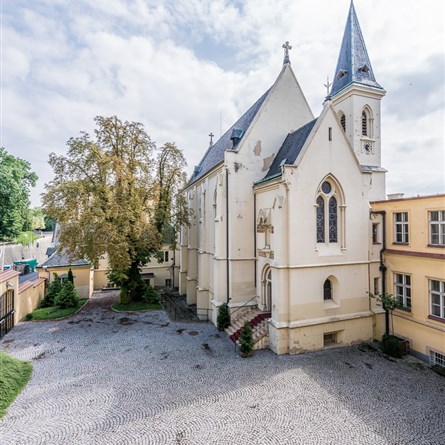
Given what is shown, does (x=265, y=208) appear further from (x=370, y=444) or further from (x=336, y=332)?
(x=370, y=444)

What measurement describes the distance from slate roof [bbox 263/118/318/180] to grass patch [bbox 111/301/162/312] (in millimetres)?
15122

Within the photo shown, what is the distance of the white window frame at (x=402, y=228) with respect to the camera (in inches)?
593

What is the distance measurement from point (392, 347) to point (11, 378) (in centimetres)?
1800

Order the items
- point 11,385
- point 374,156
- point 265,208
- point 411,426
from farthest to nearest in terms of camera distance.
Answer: point 374,156, point 265,208, point 11,385, point 411,426

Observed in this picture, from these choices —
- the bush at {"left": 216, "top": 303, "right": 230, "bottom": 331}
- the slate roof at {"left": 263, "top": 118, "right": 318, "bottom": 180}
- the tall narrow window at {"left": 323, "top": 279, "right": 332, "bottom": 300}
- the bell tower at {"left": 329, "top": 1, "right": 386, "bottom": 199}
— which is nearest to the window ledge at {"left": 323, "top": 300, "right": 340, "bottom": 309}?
the tall narrow window at {"left": 323, "top": 279, "right": 332, "bottom": 300}

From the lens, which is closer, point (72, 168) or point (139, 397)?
point (139, 397)

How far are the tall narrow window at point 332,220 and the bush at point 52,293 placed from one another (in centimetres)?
2333

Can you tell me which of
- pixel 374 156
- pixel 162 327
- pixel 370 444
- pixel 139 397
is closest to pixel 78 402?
pixel 139 397

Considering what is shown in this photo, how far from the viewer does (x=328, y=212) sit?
50.9ft

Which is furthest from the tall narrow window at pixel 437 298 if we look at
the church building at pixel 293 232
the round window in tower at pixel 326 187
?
the round window in tower at pixel 326 187

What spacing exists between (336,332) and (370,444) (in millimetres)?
7662

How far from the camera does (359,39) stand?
28047mm

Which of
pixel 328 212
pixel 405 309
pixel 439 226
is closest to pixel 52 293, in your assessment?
pixel 328 212

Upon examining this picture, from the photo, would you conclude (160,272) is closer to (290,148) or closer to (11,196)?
(11,196)
